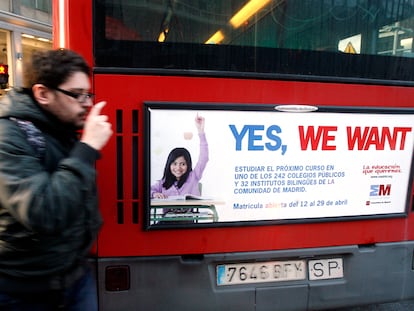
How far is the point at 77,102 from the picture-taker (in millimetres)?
1327

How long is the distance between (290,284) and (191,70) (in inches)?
57.8

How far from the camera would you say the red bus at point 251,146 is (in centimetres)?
209

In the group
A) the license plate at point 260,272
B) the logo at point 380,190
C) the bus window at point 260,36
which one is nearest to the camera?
the bus window at point 260,36

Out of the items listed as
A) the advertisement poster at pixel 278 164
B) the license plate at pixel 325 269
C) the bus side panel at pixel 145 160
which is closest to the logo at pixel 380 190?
the advertisement poster at pixel 278 164

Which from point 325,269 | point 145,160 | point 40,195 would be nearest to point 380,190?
point 325,269

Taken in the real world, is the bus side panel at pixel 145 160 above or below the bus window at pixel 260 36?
below

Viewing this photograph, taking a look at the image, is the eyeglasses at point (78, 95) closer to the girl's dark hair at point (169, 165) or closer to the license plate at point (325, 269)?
the girl's dark hair at point (169, 165)

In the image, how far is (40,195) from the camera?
3.76 feet

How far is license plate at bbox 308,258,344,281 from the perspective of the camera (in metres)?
2.46

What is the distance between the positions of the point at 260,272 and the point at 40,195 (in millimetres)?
1619

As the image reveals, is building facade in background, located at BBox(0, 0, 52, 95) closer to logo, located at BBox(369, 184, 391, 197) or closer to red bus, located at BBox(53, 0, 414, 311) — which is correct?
red bus, located at BBox(53, 0, 414, 311)

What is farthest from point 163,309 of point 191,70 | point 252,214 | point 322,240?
point 191,70

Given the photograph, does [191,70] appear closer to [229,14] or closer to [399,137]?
[229,14]

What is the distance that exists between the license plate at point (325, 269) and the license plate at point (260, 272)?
0.06 meters
